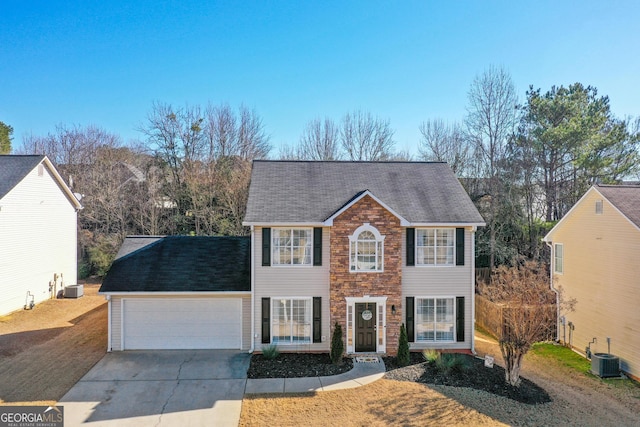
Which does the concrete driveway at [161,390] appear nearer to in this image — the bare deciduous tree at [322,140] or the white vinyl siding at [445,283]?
the white vinyl siding at [445,283]

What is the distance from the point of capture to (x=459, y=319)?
45.9 ft

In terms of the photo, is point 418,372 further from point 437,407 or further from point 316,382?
point 316,382

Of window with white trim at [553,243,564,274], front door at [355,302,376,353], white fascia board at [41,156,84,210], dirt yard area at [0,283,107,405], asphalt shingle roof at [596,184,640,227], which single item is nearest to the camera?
dirt yard area at [0,283,107,405]

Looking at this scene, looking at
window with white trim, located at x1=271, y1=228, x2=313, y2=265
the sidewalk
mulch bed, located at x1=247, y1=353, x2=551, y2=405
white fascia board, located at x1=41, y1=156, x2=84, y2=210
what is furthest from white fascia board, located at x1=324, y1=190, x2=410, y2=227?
white fascia board, located at x1=41, y1=156, x2=84, y2=210

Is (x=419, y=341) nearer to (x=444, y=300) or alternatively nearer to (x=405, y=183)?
(x=444, y=300)

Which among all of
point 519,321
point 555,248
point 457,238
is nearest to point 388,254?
point 457,238

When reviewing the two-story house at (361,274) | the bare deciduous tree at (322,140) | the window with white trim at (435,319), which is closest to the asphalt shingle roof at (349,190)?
the two-story house at (361,274)

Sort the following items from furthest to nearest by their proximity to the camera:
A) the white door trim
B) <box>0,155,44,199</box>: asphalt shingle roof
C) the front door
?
<box>0,155,44,199</box>: asphalt shingle roof
the front door
the white door trim

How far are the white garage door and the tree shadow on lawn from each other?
5949 mm

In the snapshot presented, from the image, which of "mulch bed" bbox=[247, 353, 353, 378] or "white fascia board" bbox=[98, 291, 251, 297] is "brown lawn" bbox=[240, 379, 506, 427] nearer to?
"mulch bed" bbox=[247, 353, 353, 378]

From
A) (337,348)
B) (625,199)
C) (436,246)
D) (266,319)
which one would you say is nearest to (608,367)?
(625,199)

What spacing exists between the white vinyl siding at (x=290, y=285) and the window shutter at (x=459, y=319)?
4.85 metres

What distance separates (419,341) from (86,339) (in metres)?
13.0

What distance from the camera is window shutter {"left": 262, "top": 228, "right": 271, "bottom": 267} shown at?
13688 millimetres
